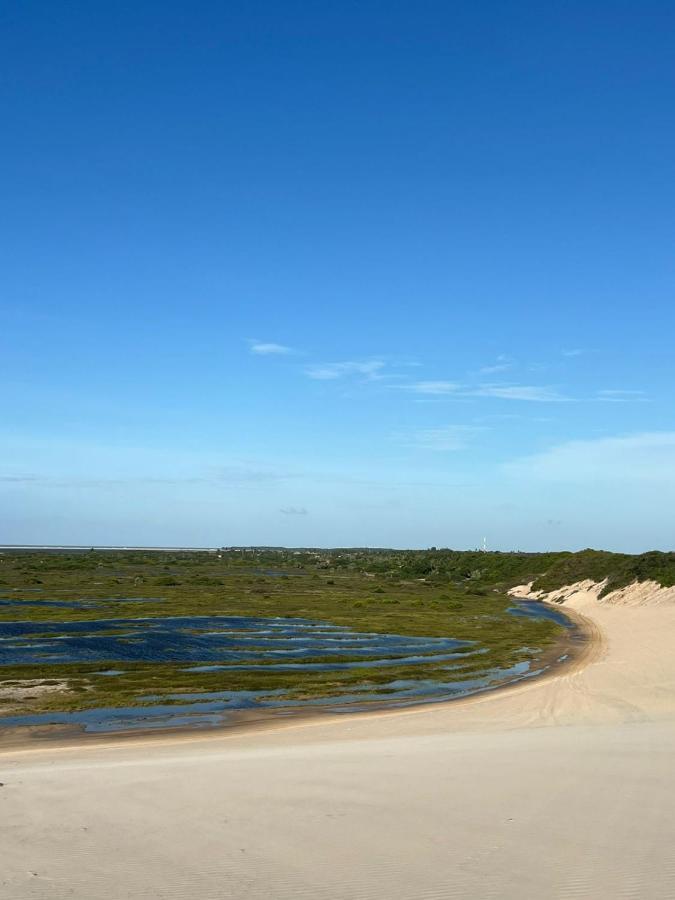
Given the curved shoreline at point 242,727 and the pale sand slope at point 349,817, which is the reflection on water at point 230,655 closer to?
the curved shoreline at point 242,727

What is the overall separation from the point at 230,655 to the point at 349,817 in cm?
3041

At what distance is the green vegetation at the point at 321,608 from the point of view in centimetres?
3359

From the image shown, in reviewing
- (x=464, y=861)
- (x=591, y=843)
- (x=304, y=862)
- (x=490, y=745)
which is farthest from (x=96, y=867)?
(x=490, y=745)

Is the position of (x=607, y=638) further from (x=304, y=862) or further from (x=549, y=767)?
(x=304, y=862)

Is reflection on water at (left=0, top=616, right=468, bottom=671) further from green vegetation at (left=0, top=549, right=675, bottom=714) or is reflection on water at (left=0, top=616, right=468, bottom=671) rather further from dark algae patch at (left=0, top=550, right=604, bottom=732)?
green vegetation at (left=0, top=549, right=675, bottom=714)

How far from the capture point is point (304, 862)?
1138 centimetres

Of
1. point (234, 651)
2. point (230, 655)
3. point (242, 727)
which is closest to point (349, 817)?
point (242, 727)

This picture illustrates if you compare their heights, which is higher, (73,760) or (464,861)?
(464,861)

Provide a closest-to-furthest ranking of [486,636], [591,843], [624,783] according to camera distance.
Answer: [591,843]
[624,783]
[486,636]

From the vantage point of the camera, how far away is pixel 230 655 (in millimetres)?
42969

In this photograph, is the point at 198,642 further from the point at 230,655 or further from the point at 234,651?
the point at 230,655

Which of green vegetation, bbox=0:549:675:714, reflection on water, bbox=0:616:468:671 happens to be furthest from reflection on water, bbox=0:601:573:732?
green vegetation, bbox=0:549:675:714

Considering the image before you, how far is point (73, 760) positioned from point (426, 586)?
348 ft

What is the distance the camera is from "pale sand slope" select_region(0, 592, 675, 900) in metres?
10.6
